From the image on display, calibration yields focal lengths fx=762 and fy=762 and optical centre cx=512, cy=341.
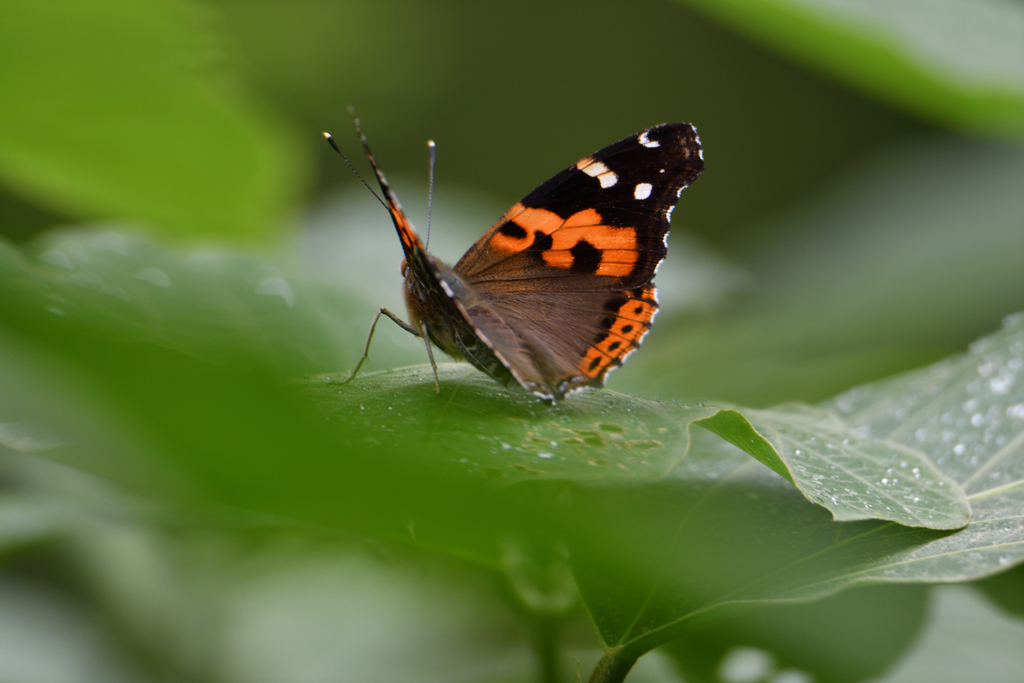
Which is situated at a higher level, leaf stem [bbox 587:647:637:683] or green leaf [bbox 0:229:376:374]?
green leaf [bbox 0:229:376:374]

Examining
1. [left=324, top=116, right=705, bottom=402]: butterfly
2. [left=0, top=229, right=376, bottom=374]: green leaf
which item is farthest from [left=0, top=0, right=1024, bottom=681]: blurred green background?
[left=324, top=116, right=705, bottom=402]: butterfly

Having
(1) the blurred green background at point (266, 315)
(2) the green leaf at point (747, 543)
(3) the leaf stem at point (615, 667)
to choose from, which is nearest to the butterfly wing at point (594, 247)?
(1) the blurred green background at point (266, 315)

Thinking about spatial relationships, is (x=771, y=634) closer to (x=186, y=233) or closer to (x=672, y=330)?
(x=186, y=233)

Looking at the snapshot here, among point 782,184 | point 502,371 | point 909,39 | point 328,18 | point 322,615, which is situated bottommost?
point 322,615

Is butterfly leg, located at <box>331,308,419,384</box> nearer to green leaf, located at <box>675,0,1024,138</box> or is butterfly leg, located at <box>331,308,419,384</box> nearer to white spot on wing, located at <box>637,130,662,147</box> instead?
white spot on wing, located at <box>637,130,662,147</box>

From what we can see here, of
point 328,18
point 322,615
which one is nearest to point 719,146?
point 328,18

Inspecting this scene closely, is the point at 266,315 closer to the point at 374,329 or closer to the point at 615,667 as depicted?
the point at 374,329
